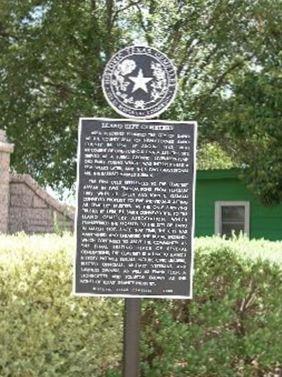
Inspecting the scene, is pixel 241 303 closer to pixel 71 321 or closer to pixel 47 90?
pixel 71 321

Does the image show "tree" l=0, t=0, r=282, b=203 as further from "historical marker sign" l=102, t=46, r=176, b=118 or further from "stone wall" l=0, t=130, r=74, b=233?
"historical marker sign" l=102, t=46, r=176, b=118

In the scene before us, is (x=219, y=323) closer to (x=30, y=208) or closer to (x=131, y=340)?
(x=131, y=340)

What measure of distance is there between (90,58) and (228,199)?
16.1 feet

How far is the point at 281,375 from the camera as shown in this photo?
6.82 metres

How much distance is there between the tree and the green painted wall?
119cm

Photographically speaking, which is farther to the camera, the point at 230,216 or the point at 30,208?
the point at 230,216

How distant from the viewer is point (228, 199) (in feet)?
51.3

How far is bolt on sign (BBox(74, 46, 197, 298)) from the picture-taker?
483 cm

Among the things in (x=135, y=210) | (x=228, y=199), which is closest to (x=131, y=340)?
(x=135, y=210)

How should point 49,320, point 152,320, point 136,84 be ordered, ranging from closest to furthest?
point 136,84, point 49,320, point 152,320

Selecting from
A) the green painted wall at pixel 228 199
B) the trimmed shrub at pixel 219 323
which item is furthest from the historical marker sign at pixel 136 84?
the green painted wall at pixel 228 199

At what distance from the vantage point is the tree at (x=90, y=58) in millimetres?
17703

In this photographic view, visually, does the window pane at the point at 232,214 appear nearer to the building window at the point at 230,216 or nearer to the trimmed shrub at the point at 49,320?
the building window at the point at 230,216

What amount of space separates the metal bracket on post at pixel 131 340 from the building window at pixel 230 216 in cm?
1086
